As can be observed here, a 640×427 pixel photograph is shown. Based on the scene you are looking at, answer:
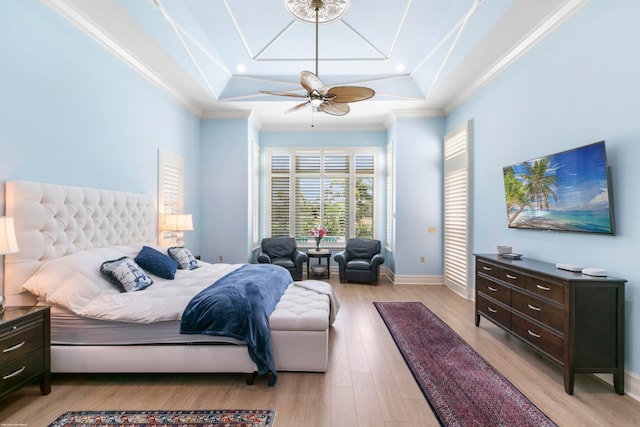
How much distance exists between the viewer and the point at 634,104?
2.31m

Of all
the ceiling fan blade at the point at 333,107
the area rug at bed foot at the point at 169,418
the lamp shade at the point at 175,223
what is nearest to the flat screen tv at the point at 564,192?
the ceiling fan blade at the point at 333,107

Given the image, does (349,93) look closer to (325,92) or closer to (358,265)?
(325,92)

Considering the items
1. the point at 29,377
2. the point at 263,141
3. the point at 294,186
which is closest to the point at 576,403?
the point at 29,377

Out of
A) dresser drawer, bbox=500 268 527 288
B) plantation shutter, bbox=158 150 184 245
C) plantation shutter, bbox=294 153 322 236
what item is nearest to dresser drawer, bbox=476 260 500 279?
dresser drawer, bbox=500 268 527 288

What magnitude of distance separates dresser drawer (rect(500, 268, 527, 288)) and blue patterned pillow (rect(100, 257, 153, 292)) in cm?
358

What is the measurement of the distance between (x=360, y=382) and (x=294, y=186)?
16.3 ft

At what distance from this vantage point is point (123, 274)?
291 centimetres

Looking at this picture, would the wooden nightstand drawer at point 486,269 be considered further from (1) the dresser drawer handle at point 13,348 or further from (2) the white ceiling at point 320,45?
(1) the dresser drawer handle at point 13,348

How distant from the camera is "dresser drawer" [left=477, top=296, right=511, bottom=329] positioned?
10.4ft

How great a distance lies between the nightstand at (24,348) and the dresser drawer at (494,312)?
395cm

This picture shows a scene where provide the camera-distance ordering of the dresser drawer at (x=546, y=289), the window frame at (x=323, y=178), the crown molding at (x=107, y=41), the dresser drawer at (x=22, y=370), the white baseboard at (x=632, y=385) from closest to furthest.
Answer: the dresser drawer at (x=22, y=370) < the white baseboard at (x=632, y=385) < the dresser drawer at (x=546, y=289) < the crown molding at (x=107, y=41) < the window frame at (x=323, y=178)

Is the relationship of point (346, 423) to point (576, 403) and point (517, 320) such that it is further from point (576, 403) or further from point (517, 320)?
point (517, 320)

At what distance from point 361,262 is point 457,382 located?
3.50m

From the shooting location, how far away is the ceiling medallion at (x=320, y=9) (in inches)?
126
